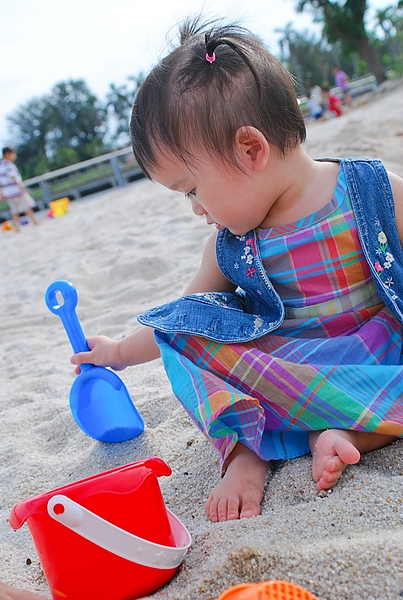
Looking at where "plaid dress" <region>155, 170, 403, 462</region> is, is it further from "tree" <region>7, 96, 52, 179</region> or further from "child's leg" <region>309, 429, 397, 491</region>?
"tree" <region>7, 96, 52, 179</region>

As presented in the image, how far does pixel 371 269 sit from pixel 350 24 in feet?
59.1

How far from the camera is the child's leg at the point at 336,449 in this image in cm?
→ 108

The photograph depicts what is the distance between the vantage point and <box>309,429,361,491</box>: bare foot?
1.08 m

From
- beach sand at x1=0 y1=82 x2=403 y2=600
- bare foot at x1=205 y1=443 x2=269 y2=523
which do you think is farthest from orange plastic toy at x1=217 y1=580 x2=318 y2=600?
bare foot at x1=205 y1=443 x2=269 y2=523

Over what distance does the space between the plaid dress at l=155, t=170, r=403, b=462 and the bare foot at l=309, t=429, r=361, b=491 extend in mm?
42

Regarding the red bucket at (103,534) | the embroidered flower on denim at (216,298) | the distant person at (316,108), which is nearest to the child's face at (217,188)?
the embroidered flower on denim at (216,298)

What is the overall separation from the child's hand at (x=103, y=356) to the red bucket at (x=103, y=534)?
22.7 inches

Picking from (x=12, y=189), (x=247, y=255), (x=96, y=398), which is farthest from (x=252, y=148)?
(x=12, y=189)

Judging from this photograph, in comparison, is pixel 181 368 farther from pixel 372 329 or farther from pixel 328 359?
pixel 372 329

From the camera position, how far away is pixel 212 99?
1248mm

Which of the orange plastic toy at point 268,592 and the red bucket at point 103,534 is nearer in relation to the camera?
the orange plastic toy at point 268,592

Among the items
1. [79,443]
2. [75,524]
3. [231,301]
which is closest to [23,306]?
[79,443]

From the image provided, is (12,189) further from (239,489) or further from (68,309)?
(239,489)

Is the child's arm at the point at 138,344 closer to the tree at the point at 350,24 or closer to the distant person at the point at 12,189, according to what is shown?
the distant person at the point at 12,189
